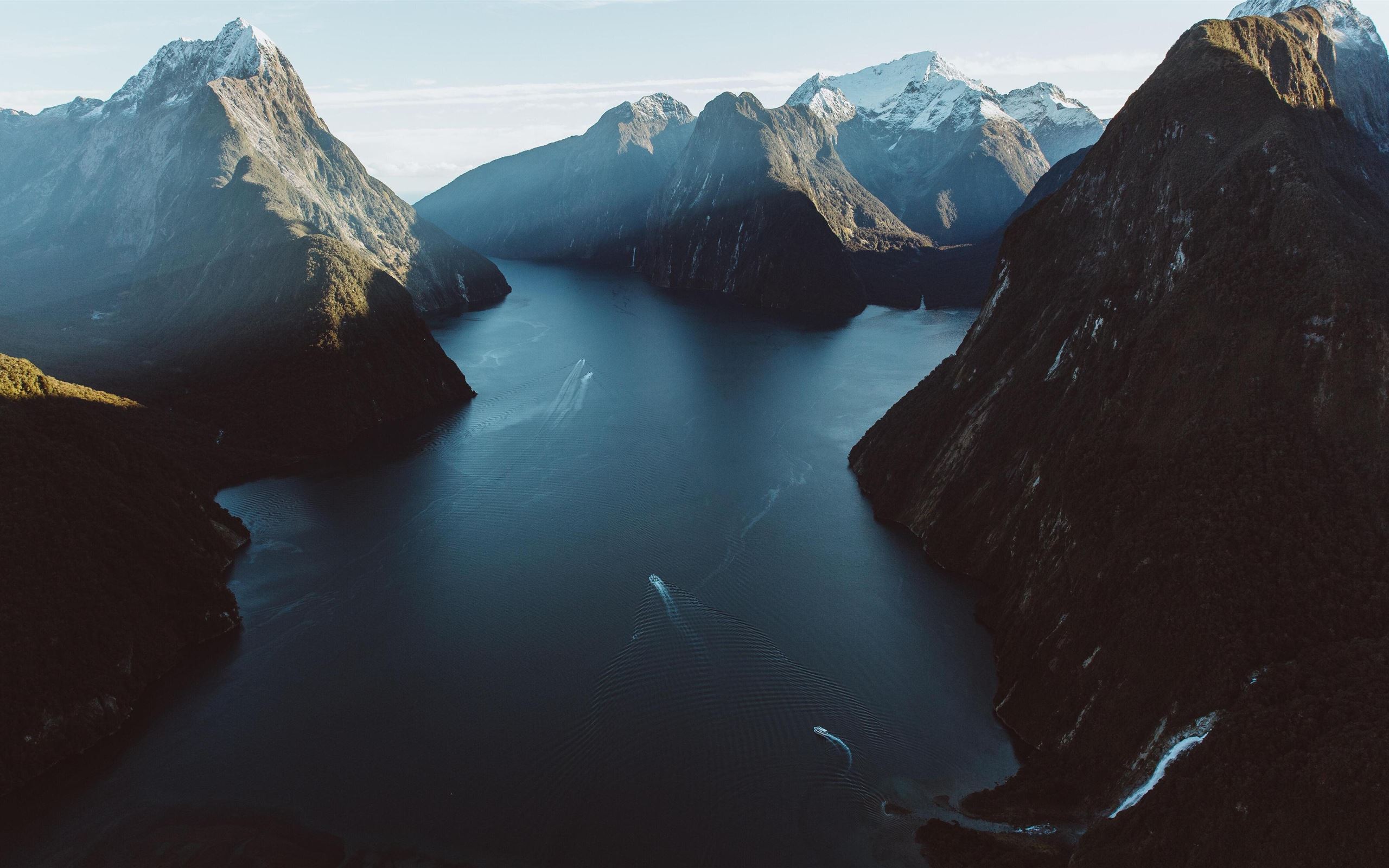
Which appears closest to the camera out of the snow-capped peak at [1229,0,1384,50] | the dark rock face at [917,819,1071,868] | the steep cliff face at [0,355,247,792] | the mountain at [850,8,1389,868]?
the mountain at [850,8,1389,868]

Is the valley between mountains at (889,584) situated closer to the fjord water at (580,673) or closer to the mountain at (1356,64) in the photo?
the fjord water at (580,673)

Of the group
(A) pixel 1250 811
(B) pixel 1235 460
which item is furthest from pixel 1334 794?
(B) pixel 1235 460

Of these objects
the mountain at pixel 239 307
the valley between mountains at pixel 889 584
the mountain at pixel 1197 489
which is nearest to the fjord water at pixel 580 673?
the valley between mountains at pixel 889 584

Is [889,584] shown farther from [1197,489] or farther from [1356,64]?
[1356,64]

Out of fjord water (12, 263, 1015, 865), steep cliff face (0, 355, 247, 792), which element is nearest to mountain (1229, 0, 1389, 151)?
fjord water (12, 263, 1015, 865)

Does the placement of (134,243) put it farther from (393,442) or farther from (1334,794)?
(1334,794)

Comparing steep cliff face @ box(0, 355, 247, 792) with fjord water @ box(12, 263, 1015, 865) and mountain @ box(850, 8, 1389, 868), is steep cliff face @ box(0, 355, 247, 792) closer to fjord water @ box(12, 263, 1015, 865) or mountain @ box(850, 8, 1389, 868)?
fjord water @ box(12, 263, 1015, 865)

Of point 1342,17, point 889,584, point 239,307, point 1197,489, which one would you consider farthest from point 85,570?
point 1342,17
